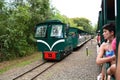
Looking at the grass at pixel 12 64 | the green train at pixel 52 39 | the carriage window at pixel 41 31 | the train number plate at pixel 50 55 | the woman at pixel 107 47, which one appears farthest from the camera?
the carriage window at pixel 41 31

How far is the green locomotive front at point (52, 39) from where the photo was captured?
1463cm

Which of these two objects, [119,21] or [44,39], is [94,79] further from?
[119,21]

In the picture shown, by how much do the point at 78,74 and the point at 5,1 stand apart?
900 cm

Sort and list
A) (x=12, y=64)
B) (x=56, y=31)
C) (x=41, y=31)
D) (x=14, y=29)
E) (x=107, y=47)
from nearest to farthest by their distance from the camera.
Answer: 1. (x=107, y=47)
2. (x=12, y=64)
3. (x=56, y=31)
4. (x=41, y=31)
5. (x=14, y=29)

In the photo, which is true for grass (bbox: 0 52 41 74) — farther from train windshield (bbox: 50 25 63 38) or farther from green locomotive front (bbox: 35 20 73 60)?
train windshield (bbox: 50 25 63 38)

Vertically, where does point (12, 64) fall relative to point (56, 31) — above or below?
below

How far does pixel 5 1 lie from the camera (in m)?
17.1

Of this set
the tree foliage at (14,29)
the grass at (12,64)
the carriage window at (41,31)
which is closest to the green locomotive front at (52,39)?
the carriage window at (41,31)

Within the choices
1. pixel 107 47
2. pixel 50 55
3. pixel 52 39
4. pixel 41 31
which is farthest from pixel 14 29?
pixel 107 47

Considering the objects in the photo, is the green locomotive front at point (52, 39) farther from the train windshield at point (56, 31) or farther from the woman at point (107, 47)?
the woman at point (107, 47)

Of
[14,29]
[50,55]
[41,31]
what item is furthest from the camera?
[14,29]

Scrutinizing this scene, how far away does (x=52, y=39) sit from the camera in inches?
583

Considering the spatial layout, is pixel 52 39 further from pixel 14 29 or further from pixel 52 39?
pixel 14 29

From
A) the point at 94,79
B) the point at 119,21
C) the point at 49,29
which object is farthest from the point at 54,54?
the point at 119,21
